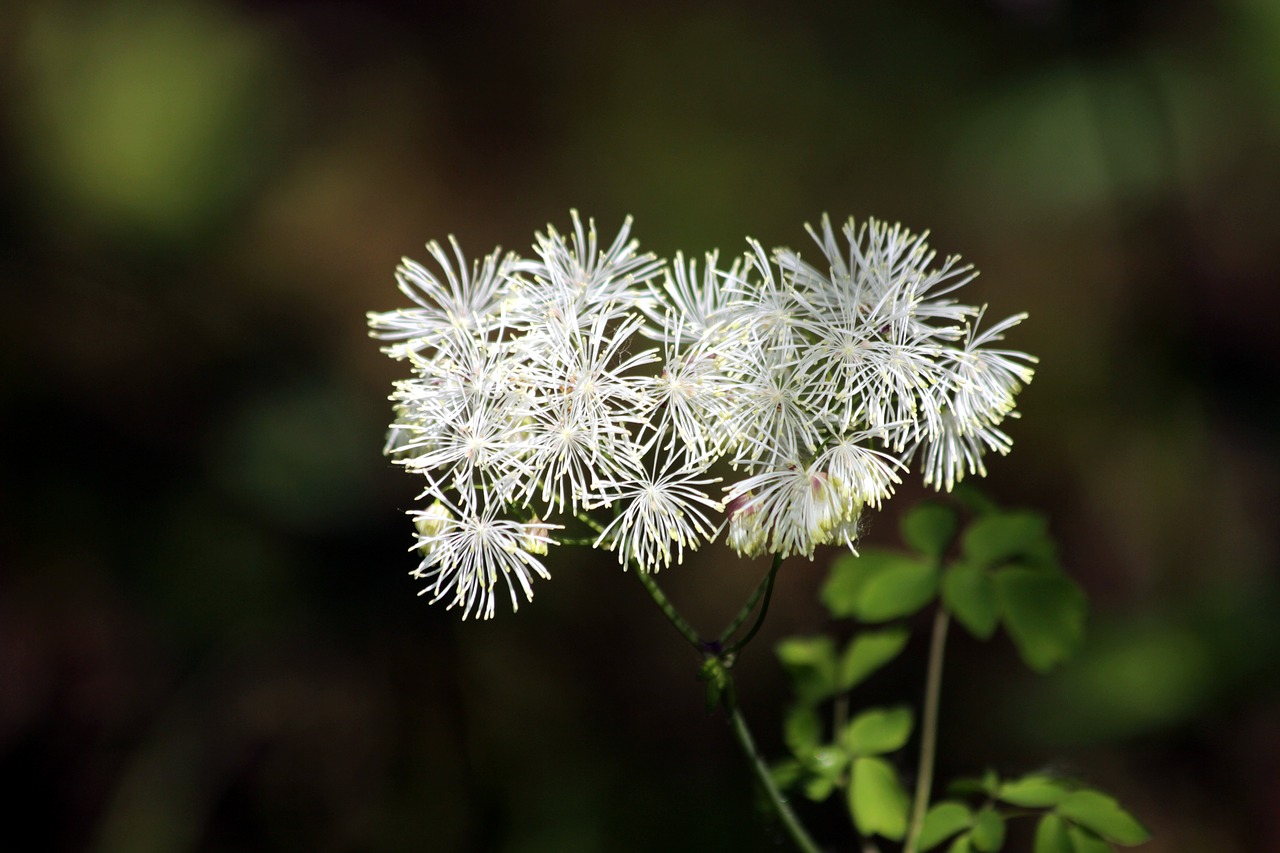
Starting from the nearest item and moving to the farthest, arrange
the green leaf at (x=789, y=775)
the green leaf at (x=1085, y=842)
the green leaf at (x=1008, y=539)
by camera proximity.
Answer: the green leaf at (x=1085, y=842) < the green leaf at (x=789, y=775) < the green leaf at (x=1008, y=539)

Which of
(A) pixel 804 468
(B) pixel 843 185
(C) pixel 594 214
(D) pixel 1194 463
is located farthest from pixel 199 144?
(D) pixel 1194 463

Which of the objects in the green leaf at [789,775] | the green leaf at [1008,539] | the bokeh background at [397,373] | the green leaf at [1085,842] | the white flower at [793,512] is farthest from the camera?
the bokeh background at [397,373]

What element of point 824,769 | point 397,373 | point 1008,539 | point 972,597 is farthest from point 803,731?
point 397,373

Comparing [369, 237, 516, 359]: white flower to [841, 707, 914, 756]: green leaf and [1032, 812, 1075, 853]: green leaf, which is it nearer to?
[841, 707, 914, 756]: green leaf

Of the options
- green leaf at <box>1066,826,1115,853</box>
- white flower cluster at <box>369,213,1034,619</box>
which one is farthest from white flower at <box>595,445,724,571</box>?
green leaf at <box>1066,826,1115,853</box>

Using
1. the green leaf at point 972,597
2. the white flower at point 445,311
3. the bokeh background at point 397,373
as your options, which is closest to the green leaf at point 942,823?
the green leaf at point 972,597

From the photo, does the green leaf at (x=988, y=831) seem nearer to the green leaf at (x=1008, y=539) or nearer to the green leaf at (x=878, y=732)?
the green leaf at (x=878, y=732)
